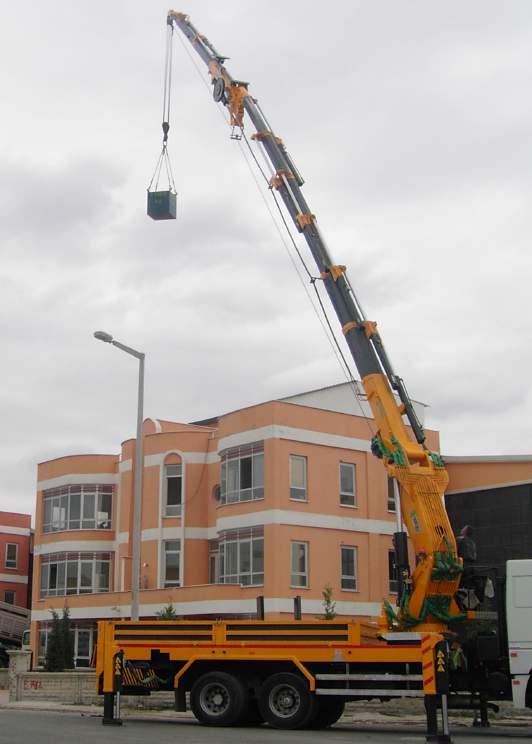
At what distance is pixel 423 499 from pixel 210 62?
41.4 ft

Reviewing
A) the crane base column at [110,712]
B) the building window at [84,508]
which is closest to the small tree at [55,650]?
the building window at [84,508]

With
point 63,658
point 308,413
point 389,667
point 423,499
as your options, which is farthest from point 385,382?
point 63,658

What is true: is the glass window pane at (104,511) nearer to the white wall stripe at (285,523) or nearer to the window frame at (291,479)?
the white wall stripe at (285,523)

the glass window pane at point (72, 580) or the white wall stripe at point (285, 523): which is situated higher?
the white wall stripe at point (285, 523)

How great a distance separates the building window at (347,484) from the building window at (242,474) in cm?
345

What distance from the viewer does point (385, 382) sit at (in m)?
22.0

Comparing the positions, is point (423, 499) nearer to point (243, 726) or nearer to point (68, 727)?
point (243, 726)

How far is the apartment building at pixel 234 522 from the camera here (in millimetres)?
38156

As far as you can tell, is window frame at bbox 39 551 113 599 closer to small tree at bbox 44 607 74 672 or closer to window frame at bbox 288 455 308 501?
small tree at bbox 44 607 74 672

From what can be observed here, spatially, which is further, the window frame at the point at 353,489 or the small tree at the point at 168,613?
the window frame at the point at 353,489

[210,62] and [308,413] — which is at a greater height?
[210,62]

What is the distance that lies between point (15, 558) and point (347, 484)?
3632cm

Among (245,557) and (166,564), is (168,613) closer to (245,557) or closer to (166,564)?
(245,557)

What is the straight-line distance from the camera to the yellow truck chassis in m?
18.1
